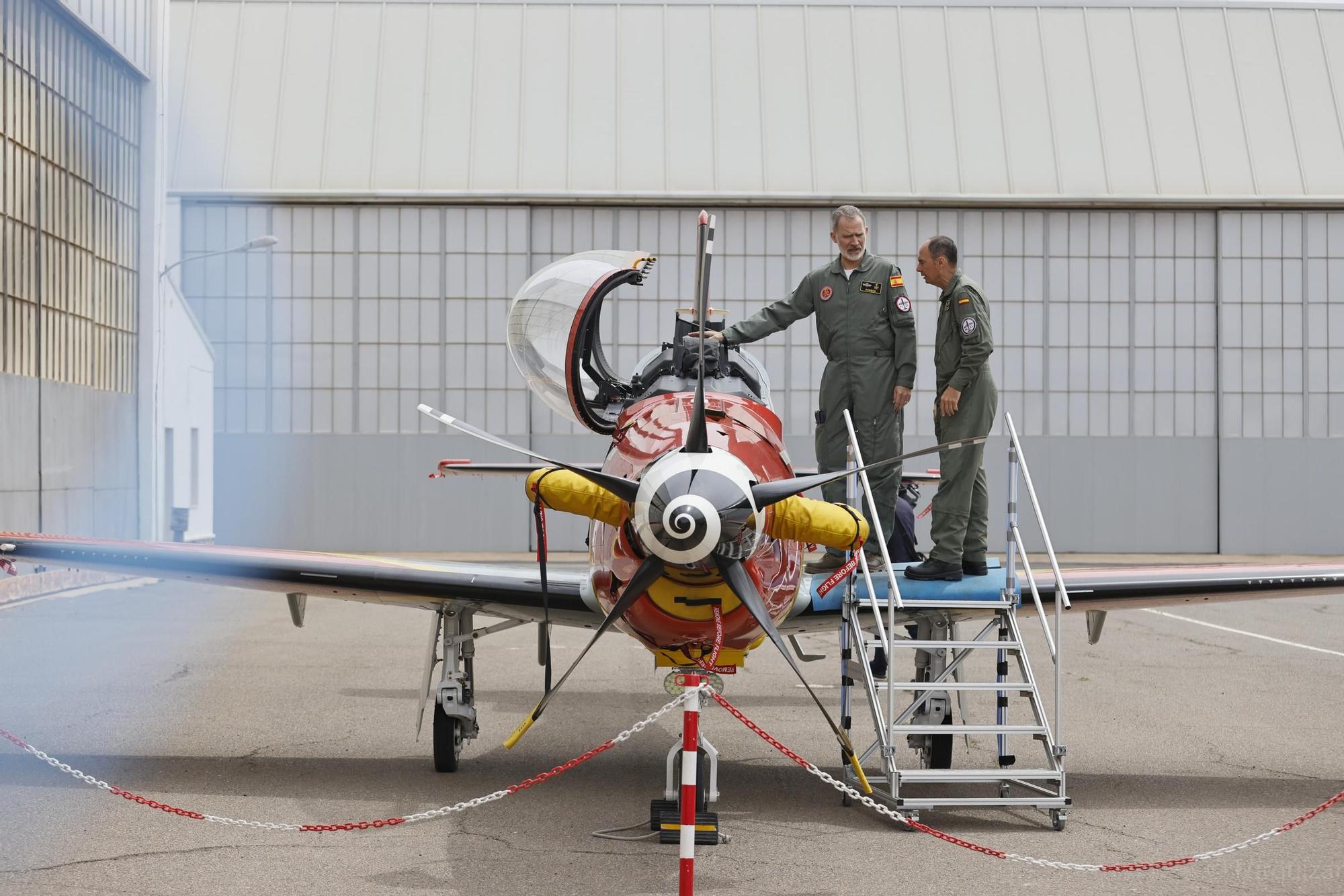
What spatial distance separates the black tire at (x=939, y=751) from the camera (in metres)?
8.31

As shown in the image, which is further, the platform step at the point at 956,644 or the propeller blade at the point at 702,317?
the platform step at the point at 956,644

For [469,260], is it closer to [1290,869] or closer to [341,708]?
[341,708]

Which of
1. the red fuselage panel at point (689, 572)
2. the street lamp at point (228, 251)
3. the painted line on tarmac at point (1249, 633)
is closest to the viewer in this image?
the red fuselage panel at point (689, 572)

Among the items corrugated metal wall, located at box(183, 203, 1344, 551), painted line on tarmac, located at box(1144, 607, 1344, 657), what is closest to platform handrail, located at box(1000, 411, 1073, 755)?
painted line on tarmac, located at box(1144, 607, 1344, 657)

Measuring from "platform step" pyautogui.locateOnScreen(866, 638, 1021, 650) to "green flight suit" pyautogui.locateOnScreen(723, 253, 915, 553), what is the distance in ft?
3.63

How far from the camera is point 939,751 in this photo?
833 centimetres

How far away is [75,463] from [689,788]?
36.6 feet

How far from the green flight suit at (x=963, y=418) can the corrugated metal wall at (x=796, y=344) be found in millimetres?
22005

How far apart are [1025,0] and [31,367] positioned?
2922cm

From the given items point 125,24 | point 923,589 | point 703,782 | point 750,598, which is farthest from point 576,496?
point 125,24

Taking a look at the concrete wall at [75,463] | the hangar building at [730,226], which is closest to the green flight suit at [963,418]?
the concrete wall at [75,463]

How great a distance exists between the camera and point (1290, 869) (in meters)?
6.53

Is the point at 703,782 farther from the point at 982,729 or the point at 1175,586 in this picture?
the point at 1175,586

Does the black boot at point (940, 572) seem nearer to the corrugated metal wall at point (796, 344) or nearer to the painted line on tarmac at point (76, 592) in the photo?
the painted line on tarmac at point (76, 592)
